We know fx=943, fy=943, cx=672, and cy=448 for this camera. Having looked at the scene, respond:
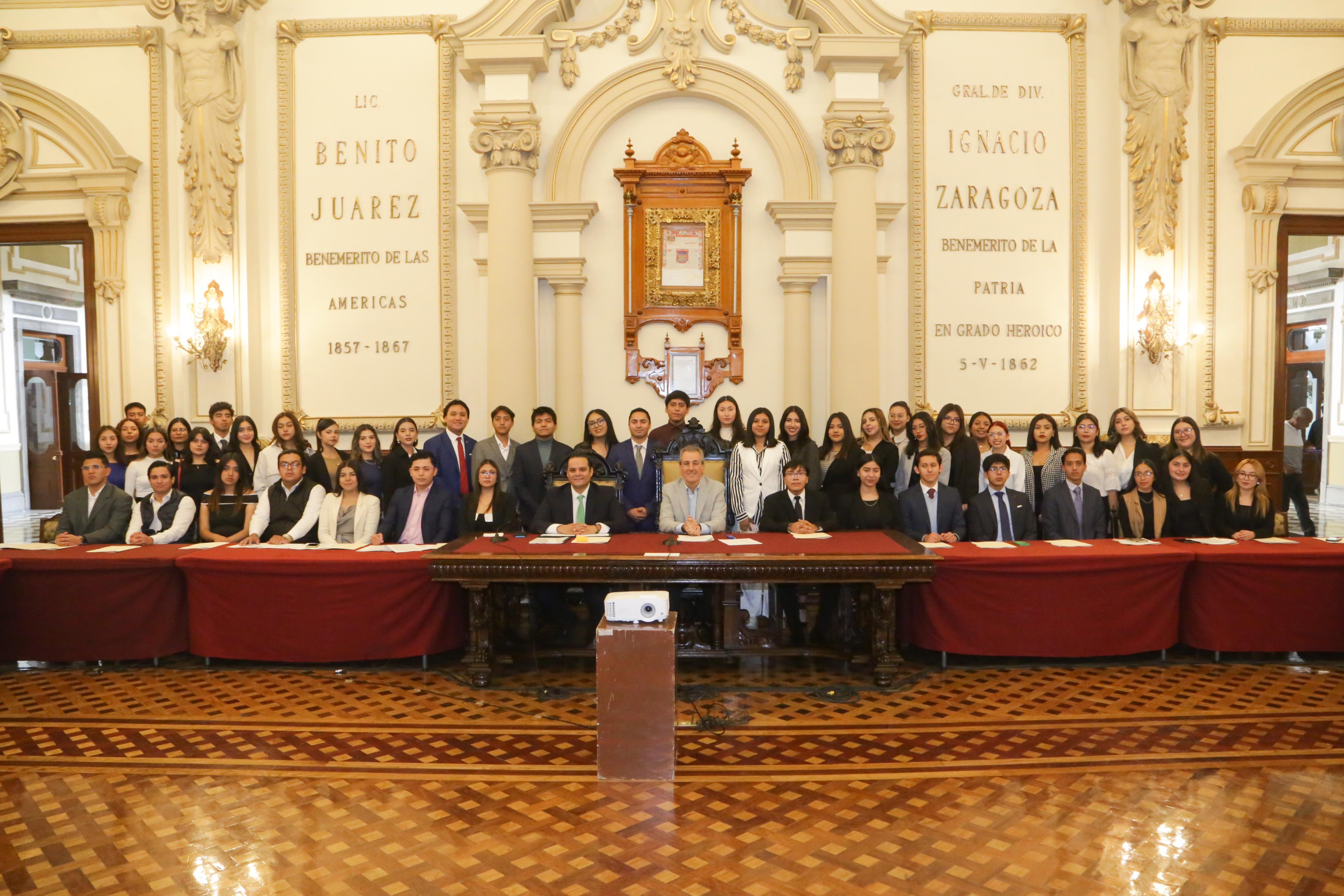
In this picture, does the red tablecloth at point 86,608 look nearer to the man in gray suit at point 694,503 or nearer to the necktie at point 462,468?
the necktie at point 462,468

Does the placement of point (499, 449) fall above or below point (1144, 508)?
above

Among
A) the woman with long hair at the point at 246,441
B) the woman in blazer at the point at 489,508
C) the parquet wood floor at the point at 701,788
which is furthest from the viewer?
the woman with long hair at the point at 246,441

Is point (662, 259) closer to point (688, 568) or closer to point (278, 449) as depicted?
point (278, 449)

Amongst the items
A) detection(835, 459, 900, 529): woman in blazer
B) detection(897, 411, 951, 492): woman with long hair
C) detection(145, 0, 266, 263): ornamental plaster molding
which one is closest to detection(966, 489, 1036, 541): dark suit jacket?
detection(835, 459, 900, 529): woman in blazer

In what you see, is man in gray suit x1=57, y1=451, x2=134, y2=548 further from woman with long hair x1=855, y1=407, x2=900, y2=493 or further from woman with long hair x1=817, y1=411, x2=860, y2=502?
woman with long hair x1=855, y1=407, x2=900, y2=493

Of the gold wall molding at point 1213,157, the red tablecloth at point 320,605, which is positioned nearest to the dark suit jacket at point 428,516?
the red tablecloth at point 320,605

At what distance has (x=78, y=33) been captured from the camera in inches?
327

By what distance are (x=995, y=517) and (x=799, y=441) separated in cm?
138

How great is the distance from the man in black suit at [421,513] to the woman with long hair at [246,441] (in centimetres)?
152

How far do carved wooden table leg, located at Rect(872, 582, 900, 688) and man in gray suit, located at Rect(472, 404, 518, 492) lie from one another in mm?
2771

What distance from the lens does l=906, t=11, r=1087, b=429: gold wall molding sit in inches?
324

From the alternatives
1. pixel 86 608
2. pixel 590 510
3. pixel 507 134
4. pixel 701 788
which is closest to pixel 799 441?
pixel 590 510

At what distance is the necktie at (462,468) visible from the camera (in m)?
6.79

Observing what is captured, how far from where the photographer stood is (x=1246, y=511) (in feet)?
19.5
